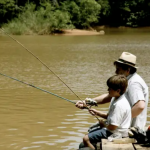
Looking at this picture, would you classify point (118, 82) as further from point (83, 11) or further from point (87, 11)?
point (87, 11)

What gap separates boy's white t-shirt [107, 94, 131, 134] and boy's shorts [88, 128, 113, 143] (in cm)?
12

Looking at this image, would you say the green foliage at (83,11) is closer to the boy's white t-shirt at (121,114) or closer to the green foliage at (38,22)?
the green foliage at (38,22)

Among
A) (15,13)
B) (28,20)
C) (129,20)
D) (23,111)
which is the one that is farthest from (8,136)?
(129,20)

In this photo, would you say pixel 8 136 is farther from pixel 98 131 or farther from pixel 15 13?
pixel 15 13

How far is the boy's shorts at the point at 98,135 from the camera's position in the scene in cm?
457

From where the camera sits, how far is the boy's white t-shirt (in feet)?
14.4

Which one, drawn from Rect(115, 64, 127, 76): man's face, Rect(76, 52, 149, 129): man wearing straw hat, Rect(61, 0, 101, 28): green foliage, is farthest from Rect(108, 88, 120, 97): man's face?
Rect(61, 0, 101, 28): green foliage

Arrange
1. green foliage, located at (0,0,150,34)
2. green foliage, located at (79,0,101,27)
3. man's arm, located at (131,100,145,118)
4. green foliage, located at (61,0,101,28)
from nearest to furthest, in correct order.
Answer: man's arm, located at (131,100,145,118) → green foliage, located at (0,0,150,34) → green foliage, located at (79,0,101,27) → green foliage, located at (61,0,101,28)

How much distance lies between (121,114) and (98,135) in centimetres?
41

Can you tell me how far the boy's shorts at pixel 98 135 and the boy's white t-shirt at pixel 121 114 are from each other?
0.40 ft

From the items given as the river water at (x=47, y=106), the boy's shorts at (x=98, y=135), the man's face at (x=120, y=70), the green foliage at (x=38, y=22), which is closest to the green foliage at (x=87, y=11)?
the green foliage at (x=38, y=22)

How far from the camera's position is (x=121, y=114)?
4383mm

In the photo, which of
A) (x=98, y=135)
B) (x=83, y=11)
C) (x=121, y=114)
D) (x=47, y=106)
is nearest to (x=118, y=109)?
(x=121, y=114)

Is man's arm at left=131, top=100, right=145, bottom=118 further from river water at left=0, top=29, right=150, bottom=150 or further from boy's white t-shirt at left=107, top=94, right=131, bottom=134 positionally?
river water at left=0, top=29, right=150, bottom=150
